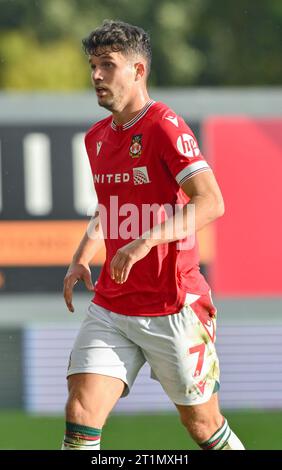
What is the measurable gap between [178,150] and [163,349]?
0.85 meters

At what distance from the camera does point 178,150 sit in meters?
5.83

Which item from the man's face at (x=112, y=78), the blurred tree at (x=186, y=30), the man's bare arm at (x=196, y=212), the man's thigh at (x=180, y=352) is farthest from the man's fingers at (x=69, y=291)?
the blurred tree at (x=186, y=30)

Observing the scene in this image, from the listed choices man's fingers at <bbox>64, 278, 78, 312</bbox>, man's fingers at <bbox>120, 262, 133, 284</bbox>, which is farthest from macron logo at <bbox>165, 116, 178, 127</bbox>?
man's fingers at <bbox>64, 278, 78, 312</bbox>

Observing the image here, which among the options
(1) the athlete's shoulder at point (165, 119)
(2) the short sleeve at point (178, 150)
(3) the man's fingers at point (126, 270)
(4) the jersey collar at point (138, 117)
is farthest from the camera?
(4) the jersey collar at point (138, 117)

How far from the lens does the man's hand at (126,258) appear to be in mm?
5570

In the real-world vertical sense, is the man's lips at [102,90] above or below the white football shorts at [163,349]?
above

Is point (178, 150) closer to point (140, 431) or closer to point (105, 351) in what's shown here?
point (105, 351)

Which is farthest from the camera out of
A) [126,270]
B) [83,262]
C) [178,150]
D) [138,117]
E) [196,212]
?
[83,262]

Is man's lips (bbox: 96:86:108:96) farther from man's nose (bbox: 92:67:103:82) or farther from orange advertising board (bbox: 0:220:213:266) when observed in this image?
orange advertising board (bbox: 0:220:213:266)

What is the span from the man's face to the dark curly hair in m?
0.03

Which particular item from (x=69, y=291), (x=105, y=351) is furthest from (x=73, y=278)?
(x=105, y=351)

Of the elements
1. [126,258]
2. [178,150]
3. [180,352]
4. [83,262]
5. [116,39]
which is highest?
[116,39]

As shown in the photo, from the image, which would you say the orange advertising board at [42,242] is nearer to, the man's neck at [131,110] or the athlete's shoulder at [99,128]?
the athlete's shoulder at [99,128]

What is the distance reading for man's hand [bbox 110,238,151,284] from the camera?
557 cm
